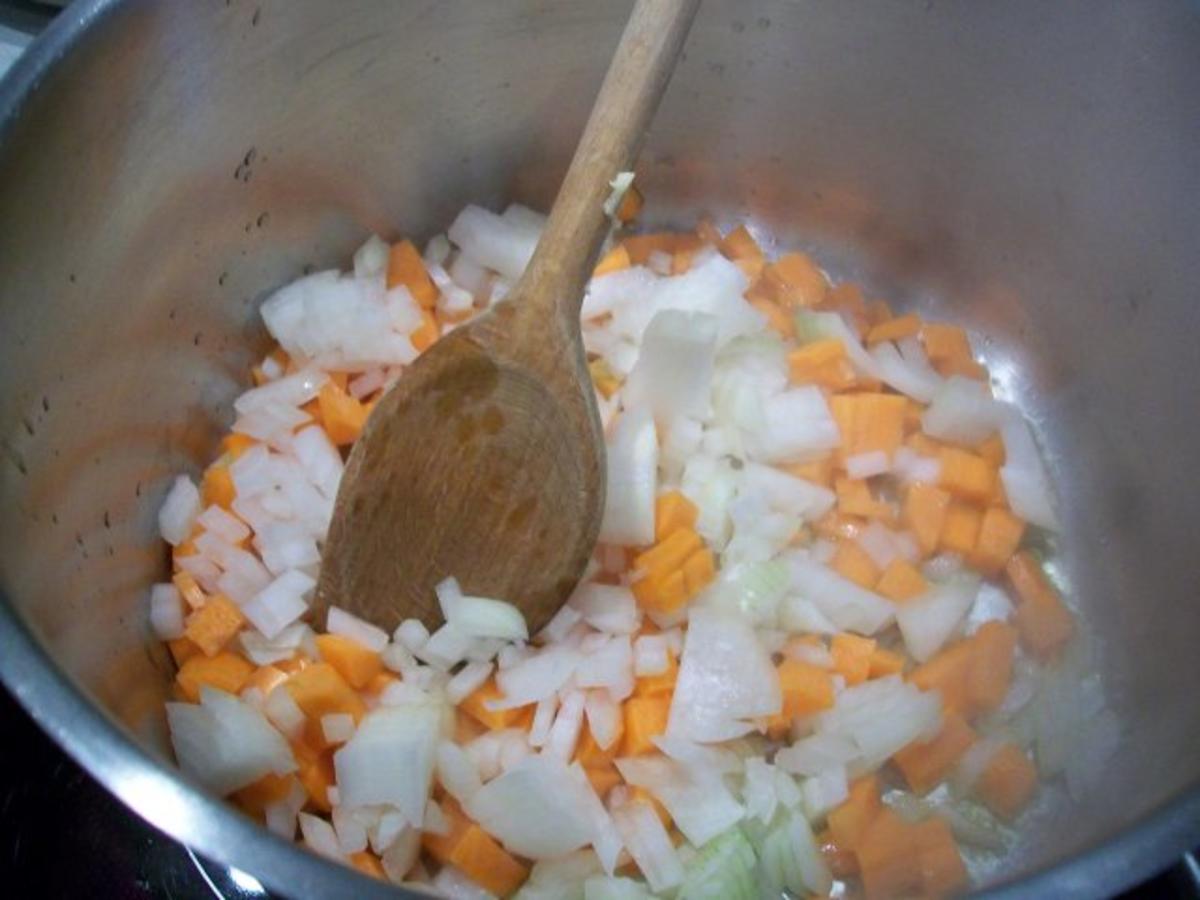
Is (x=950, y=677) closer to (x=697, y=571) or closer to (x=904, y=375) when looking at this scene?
(x=697, y=571)

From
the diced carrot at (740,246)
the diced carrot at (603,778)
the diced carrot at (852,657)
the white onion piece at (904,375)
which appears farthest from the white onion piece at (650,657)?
the diced carrot at (740,246)

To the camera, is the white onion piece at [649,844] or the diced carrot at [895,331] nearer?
the white onion piece at [649,844]

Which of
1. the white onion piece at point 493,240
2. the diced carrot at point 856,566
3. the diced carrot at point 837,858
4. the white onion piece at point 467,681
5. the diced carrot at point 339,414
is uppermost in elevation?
the white onion piece at point 493,240

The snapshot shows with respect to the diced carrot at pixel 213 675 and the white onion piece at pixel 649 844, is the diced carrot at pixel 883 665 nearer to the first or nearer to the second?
the white onion piece at pixel 649 844

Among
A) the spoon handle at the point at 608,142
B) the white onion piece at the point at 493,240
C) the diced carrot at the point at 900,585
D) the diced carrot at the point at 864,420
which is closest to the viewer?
the spoon handle at the point at 608,142

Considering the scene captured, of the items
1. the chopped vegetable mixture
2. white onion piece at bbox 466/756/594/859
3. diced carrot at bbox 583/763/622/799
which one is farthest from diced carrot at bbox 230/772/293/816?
diced carrot at bbox 583/763/622/799
